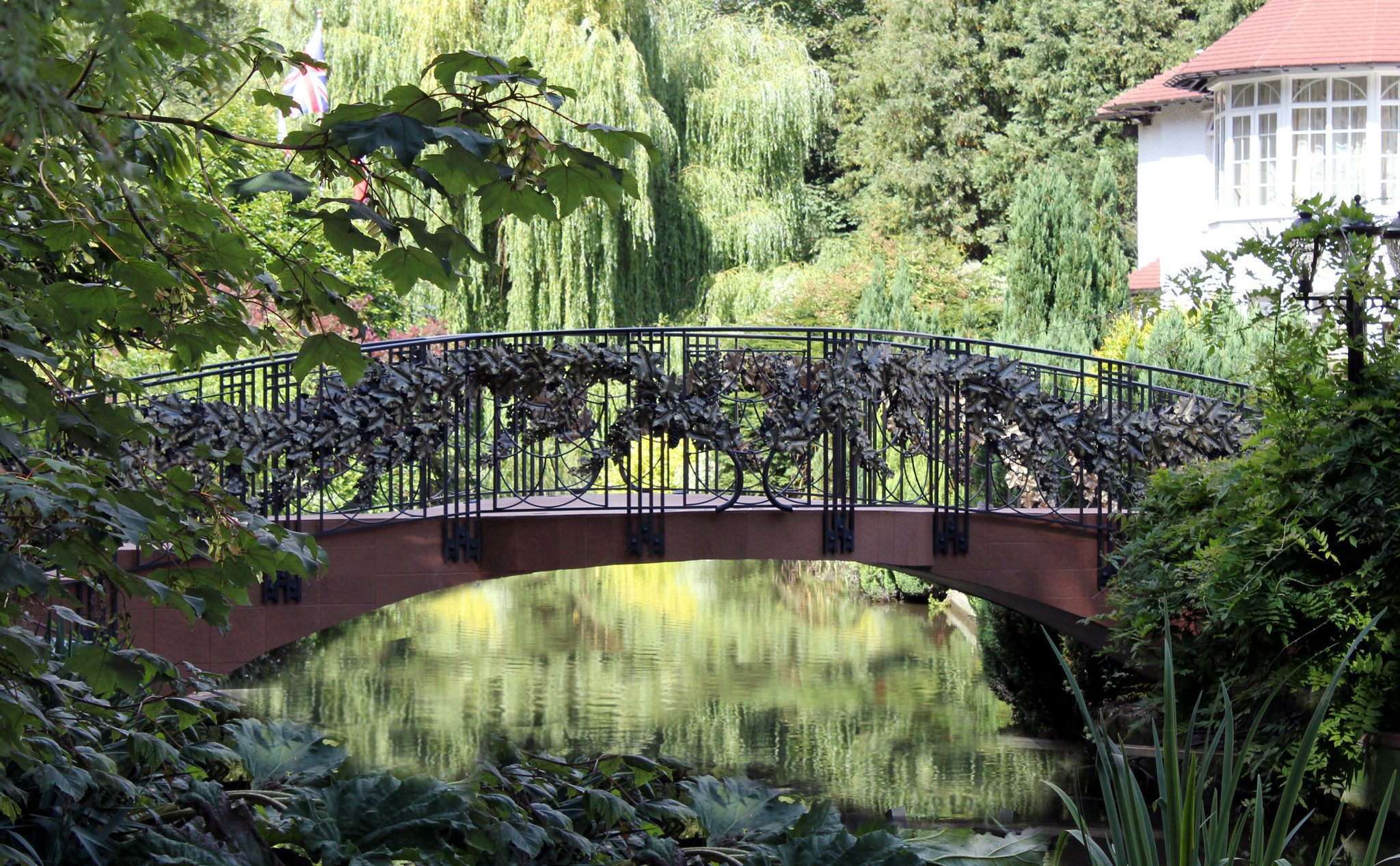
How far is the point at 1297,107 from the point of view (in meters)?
19.7

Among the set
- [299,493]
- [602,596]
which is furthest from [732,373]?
[602,596]

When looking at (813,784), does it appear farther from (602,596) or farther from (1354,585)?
(602,596)

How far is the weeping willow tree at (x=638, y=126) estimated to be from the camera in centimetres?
1521

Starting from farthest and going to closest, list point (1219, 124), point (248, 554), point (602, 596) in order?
point (1219, 124)
point (602, 596)
point (248, 554)

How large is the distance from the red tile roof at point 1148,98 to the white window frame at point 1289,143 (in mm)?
A: 916

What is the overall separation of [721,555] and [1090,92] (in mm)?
21389

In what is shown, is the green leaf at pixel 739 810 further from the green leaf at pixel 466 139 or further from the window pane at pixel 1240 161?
the window pane at pixel 1240 161

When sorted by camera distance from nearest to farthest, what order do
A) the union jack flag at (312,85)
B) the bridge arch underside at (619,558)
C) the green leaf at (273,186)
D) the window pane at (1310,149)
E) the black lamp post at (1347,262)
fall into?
1. the green leaf at (273,186)
2. the black lamp post at (1347,262)
3. the bridge arch underside at (619,558)
4. the union jack flag at (312,85)
5. the window pane at (1310,149)

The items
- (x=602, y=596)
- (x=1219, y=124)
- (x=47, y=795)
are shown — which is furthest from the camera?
(x=1219, y=124)

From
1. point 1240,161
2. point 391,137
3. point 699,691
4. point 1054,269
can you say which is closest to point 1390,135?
point 1240,161

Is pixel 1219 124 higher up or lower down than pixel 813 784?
higher up

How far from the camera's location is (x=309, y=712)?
1022cm

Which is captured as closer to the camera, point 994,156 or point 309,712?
point 309,712

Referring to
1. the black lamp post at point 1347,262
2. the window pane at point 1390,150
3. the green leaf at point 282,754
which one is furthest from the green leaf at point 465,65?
the window pane at point 1390,150
